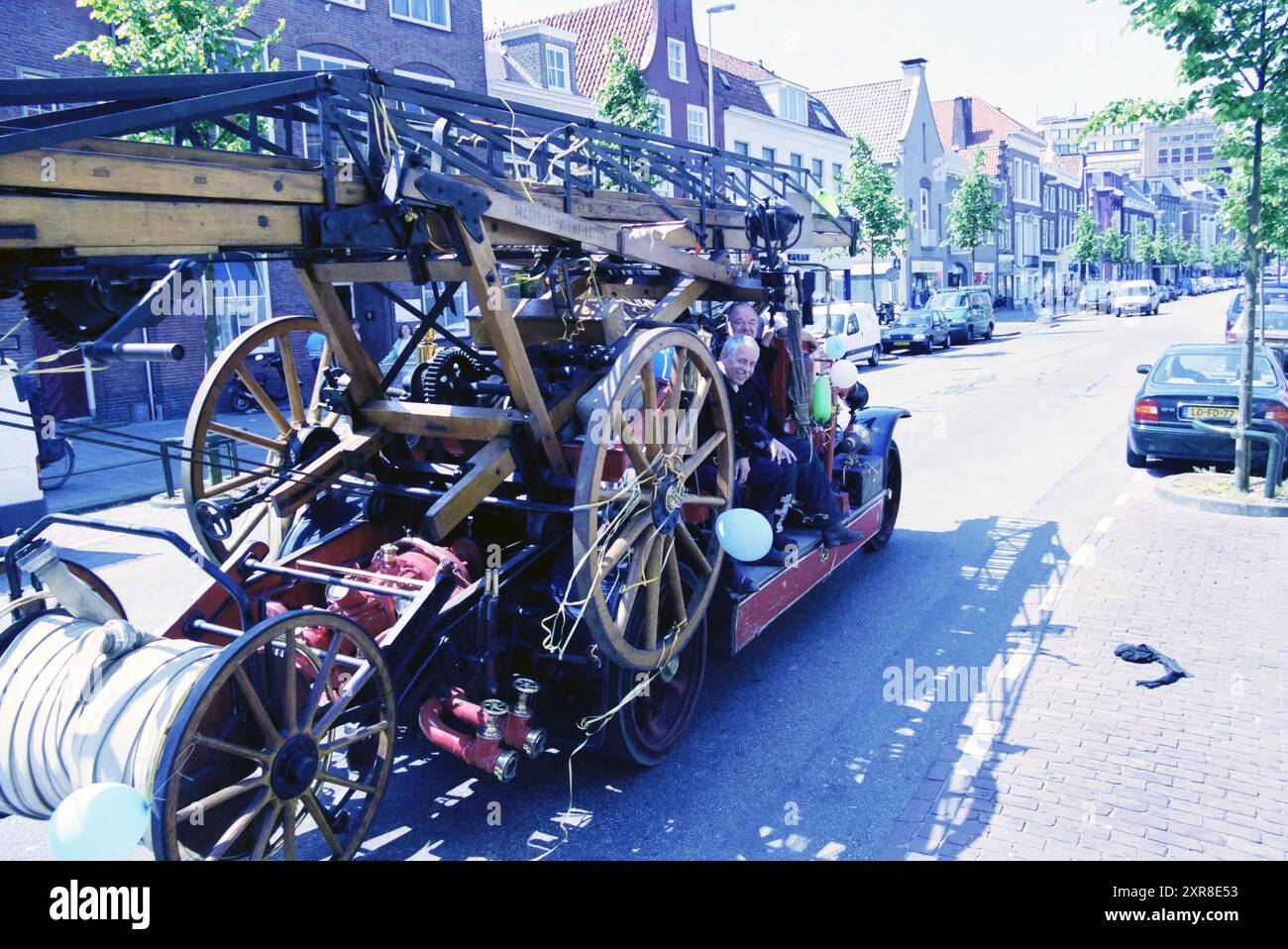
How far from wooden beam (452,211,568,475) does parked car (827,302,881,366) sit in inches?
752

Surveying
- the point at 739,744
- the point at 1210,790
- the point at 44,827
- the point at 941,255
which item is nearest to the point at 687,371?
the point at 739,744

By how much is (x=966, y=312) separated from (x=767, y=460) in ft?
92.9

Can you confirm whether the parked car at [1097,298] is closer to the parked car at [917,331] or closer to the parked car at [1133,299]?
the parked car at [1133,299]

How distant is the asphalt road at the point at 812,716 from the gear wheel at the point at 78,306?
2326 millimetres

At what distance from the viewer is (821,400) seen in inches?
275

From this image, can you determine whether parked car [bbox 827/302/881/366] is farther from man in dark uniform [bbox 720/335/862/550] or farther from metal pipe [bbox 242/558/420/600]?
metal pipe [bbox 242/558/420/600]

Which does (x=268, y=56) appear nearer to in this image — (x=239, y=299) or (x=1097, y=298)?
(x=239, y=299)

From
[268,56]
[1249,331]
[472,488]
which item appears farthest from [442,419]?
[268,56]

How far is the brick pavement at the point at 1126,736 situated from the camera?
424cm

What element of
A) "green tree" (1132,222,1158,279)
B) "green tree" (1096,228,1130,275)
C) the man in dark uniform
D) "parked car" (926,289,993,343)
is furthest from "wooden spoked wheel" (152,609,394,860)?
"green tree" (1132,222,1158,279)

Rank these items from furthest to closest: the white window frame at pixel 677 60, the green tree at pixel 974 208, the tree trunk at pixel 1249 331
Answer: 1. the green tree at pixel 974 208
2. the white window frame at pixel 677 60
3. the tree trunk at pixel 1249 331

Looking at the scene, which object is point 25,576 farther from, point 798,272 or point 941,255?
point 941,255

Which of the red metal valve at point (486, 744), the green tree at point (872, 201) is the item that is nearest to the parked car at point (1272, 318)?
the green tree at point (872, 201)
